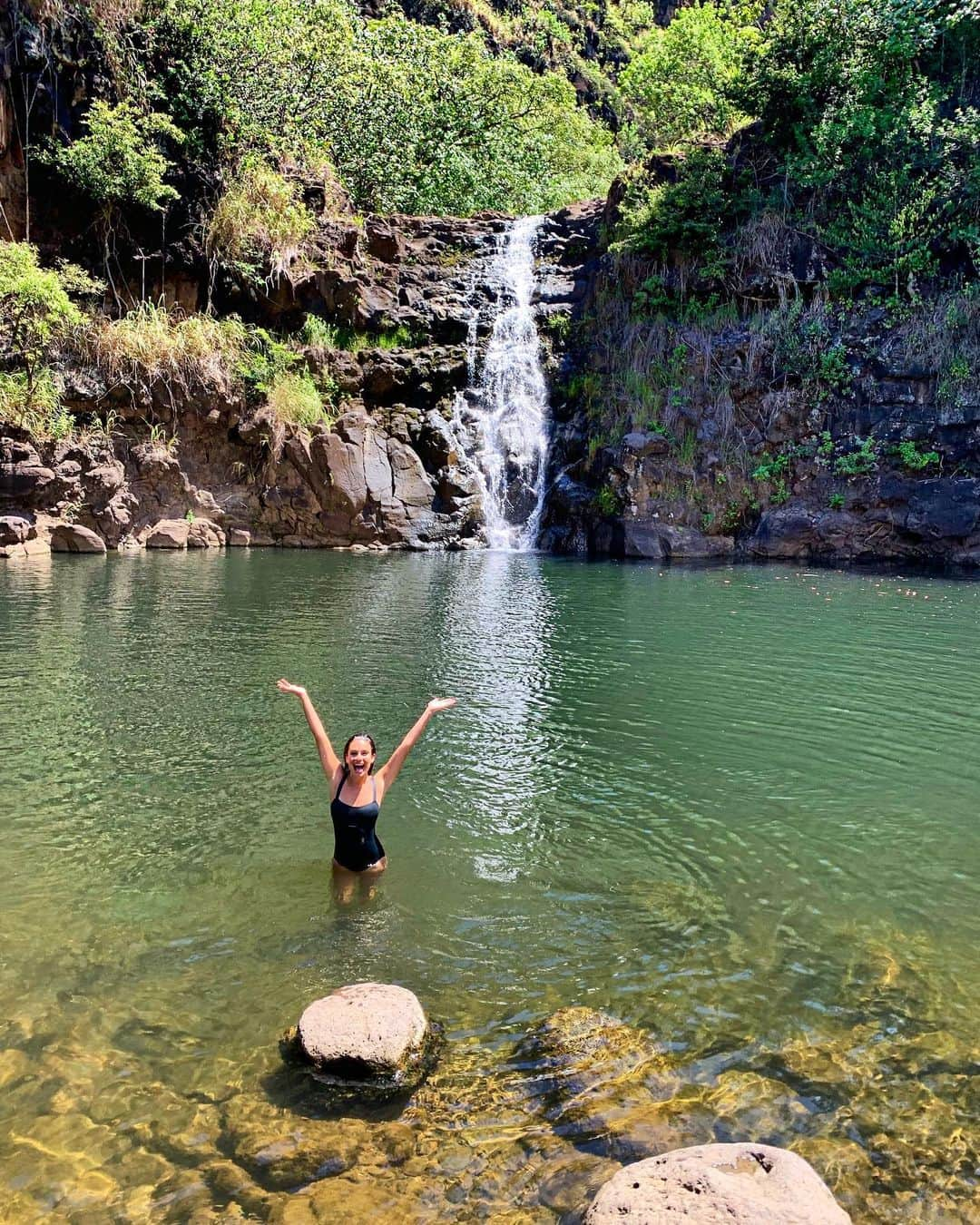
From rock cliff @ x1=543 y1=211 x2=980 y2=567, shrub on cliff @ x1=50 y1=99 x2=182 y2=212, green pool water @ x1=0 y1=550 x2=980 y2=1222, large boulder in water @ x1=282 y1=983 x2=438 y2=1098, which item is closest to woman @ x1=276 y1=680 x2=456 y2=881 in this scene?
green pool water @ x1=0 y1=550 x2=980 y2=1222

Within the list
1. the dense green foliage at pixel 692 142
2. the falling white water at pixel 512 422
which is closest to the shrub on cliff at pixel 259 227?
the dense green foliage at pixel 692 142

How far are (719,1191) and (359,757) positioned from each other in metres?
3.30

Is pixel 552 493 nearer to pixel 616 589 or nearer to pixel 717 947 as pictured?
pixel 616 589

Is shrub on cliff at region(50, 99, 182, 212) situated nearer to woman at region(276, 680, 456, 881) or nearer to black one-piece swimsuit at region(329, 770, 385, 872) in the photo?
woman at region(276, 680, 456, 881)

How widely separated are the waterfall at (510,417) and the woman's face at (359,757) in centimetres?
2133

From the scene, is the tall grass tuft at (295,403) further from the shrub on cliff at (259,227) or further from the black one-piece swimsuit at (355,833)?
the black one-piece swimsuit at (355,833)

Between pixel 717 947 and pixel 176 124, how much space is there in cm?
3049

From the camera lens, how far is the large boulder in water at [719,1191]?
246cm

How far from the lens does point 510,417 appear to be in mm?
27859

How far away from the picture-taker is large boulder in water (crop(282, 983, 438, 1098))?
356cm

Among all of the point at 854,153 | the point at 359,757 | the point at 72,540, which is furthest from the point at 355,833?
the point at 854,153

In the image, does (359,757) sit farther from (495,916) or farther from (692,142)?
(692,142)

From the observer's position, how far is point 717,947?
185 inches

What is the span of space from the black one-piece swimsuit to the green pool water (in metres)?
0.22
